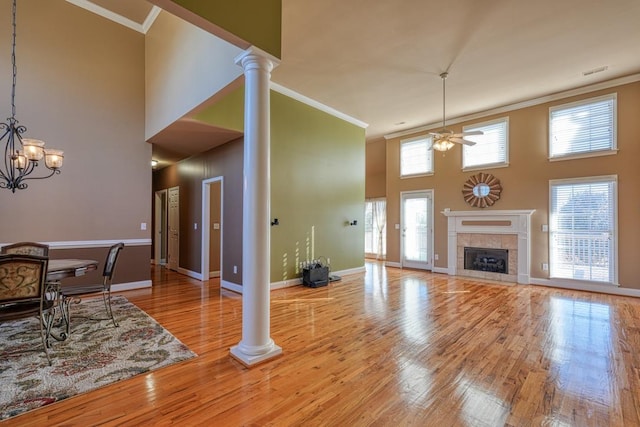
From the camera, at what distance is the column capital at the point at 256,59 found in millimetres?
2562

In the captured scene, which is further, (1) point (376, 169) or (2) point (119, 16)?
(1) point (376, 169)

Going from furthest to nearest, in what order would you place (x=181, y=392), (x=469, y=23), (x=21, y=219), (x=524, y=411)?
(x=21, y=219), (x=469, y=23), (x=181, y=392), (x=524, y=411)

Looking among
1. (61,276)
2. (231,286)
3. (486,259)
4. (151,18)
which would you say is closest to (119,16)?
(151,18)

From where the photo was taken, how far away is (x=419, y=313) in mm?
3951

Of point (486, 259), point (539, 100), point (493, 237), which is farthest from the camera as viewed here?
point (486, 259)

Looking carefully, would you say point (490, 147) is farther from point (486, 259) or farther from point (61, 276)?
point (61, 276)

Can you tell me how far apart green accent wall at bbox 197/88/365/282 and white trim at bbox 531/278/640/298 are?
3.74 meters

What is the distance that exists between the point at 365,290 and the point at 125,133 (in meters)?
5.17

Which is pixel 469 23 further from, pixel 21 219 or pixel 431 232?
pixel 21 219


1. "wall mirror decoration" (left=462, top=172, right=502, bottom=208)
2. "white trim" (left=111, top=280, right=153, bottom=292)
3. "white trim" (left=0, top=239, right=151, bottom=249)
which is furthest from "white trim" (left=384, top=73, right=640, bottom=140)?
"white trim" (left=111, top=280, right=153, bottom=292)

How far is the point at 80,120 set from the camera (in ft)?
15.7

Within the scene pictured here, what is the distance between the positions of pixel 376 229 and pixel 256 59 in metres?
7.78

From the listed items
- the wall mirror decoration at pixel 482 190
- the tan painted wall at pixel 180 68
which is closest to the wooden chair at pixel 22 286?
the tan painted wall at pixel 180 68

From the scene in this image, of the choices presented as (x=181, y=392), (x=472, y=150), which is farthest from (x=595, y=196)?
(x=181, y=392)
